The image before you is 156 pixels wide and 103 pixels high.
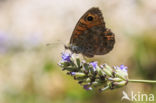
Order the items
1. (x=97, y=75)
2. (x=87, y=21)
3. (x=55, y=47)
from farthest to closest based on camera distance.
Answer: (x=55, y=47), (x=87, y=21), (x=97, y=75)

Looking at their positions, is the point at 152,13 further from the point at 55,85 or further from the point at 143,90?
the point at 55,85

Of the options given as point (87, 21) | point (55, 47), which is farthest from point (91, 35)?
point (55, 47)

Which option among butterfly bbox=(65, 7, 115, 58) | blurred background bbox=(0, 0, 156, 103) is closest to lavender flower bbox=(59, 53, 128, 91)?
butterfly bbox=(65, 7, 115, 58)

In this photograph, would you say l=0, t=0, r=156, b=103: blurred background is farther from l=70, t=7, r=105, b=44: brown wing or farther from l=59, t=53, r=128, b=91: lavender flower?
l=59, t=53, r=128, b=91: lavender flower

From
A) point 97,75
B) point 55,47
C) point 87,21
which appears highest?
point 87,21

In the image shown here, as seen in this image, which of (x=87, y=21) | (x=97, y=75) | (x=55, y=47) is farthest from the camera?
(x=55, y=47)

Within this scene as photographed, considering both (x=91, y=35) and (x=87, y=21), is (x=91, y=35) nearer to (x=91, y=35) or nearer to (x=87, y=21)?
(x=91, y=35)
